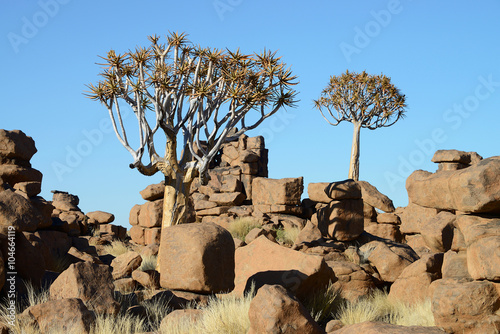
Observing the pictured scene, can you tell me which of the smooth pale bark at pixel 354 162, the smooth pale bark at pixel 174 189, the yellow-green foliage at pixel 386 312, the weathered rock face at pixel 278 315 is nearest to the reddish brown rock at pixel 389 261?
the yellow-green foliage at pixel 386 312

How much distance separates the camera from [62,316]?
26.1 ft

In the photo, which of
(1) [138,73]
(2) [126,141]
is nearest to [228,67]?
(1) [138,73]

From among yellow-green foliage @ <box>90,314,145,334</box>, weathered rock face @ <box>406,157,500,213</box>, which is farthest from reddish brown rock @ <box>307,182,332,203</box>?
yellow-green foliage @ <box>90,314,145,334</box>

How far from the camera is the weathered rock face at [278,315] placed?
7.43 metres

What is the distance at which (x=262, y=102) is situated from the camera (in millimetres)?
17953

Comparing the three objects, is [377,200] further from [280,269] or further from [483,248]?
[483,248]

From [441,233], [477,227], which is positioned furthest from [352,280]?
[477,227]

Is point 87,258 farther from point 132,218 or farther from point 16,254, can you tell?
point 132,218

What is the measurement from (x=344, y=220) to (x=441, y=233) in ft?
20.3

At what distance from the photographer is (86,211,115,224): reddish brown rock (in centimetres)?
2762

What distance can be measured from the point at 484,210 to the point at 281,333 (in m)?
3.59

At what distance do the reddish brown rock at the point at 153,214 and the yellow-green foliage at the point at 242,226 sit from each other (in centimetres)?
329

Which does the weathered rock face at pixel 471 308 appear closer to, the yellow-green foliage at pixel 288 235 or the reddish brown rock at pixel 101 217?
the yellow-green foliage at pixel 288 235

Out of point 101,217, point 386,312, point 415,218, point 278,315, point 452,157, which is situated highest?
point 452,157
